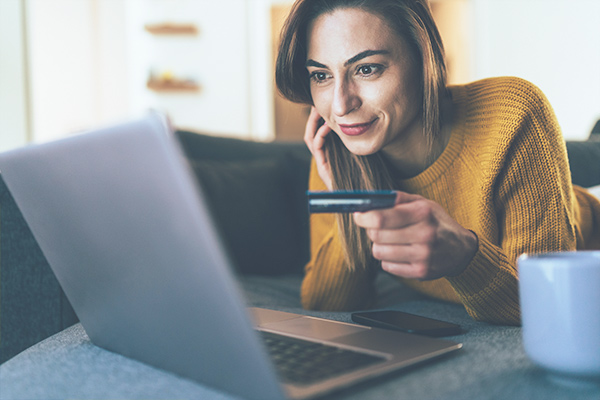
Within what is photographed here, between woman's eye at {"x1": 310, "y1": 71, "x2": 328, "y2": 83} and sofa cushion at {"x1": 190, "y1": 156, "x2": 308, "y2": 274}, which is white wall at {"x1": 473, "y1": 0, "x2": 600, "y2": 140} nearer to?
sofa cushion at {"x1": 190, "y1": 156, "x2": 308, "y2": 274}

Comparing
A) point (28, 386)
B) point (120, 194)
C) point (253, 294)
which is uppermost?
point (120, 194)

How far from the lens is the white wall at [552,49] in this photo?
3.88 metres

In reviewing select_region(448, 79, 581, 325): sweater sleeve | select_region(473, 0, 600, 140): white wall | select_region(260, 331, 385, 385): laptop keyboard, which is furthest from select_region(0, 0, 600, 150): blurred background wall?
select_region(260, 331, 385, 385): laptop keyboard

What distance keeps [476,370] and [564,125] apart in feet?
13.3

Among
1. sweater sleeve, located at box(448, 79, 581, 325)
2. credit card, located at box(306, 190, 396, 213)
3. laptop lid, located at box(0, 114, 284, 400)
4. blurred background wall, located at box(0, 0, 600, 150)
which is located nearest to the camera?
laptop lid, located at box(0, 114, 284, 400)

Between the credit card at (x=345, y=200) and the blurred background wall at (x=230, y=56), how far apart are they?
324cm

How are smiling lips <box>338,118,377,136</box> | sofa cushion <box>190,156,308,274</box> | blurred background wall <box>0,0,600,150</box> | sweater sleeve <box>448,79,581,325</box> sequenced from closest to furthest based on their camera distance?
sweater sleeve <box>448,79,581,325</box> < smiling lips <box>338,118,377,136</box> < sofa cushion <box>190,156,308,274</box> < blurred background wall <box>0,0,600,150</box>

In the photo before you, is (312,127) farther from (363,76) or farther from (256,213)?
(256,213)

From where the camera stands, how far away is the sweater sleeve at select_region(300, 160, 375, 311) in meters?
1.19

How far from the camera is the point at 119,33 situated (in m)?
3.77

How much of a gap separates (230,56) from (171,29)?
469 mm

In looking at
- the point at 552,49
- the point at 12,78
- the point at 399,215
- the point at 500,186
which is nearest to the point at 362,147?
the point at 500,186

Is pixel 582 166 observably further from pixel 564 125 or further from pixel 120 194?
pixel 564 125

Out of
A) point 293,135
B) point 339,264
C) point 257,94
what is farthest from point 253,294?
point 293,135
